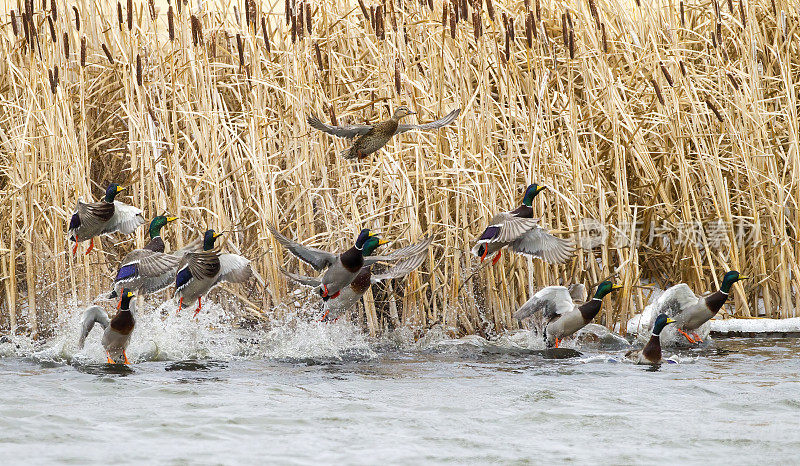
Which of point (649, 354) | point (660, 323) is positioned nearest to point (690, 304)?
point (660, 323)

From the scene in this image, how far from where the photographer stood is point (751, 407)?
5039 mm

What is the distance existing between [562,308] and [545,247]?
38 centimetres

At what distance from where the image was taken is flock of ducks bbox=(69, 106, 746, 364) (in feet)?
20.2

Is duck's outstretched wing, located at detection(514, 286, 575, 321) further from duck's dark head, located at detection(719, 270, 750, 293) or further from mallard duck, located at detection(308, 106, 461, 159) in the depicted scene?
mallard duck, located at detection(308, 106, 461, 159)

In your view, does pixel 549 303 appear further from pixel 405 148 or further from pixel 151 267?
pixel 151 267

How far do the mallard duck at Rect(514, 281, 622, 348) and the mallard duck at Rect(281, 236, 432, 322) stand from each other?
712 mm

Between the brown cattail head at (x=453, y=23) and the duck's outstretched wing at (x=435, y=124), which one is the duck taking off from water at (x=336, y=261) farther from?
the brown cattail head at (x=453, y=23)

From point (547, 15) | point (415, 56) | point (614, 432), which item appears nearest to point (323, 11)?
point (415, 56)

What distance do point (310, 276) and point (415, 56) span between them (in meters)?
1.58

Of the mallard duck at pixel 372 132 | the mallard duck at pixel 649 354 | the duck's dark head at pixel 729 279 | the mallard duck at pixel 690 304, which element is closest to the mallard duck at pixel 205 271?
the mallard duck at pixel 372 132

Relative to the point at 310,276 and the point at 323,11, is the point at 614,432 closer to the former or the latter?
the point at 310,276

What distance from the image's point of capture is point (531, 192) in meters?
6.60

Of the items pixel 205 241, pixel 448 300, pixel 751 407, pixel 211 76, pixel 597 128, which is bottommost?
pixel 751 407

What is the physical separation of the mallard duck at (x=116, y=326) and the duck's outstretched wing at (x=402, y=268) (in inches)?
56.3
